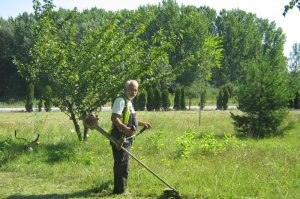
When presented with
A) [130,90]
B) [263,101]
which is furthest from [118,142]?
[263,101]

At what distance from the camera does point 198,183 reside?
7.30 meters

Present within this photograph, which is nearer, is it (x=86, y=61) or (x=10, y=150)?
(x=10, y=150)

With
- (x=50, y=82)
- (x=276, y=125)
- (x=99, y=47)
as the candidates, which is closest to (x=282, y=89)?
(x=276, y=125)

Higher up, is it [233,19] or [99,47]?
[233,19]

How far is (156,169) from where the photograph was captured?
27.7 feet

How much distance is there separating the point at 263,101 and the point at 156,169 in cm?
702

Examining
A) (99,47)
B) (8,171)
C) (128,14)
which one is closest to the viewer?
(8,171)

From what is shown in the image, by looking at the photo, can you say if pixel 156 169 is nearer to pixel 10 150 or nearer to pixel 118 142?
pixel 118 142

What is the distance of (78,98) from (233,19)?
66539mm

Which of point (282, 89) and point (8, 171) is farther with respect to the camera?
point (282, 89)

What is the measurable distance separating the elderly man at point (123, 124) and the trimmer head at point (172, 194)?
77 centimetres

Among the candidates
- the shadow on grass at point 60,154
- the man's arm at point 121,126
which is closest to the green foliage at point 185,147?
the shadow on grass at point 60,154

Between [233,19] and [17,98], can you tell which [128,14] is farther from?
[233,19]

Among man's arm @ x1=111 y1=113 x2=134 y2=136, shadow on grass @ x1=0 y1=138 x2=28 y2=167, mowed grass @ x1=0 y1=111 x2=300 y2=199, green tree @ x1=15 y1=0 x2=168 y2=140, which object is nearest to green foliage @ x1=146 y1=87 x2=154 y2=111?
mowed grass @ x1=0 y1=111 x2=300 y2=199
